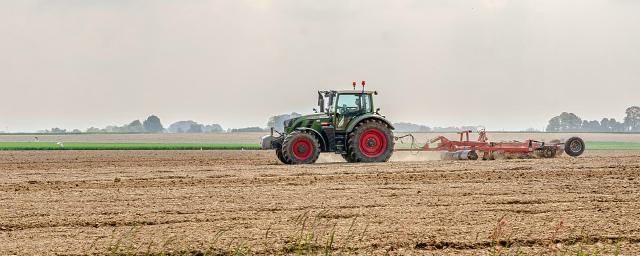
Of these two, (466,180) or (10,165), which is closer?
(466,180)

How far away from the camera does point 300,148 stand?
22.7 meters

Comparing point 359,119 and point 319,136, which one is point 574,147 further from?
point 319,136

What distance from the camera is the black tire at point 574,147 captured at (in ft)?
89.6

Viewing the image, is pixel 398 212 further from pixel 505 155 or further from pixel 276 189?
pixel 505 155

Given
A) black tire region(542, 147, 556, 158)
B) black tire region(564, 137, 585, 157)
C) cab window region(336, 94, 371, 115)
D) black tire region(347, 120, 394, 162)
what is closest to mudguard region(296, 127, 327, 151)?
black tire region(347, 120, 394, 162)

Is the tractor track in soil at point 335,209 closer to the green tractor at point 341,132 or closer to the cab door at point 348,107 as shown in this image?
the green tractor at point 341,132

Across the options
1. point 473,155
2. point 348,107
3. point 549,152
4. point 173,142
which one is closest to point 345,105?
point 348,107

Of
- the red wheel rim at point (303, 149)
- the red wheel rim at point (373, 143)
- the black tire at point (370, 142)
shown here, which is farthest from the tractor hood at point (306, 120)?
the red wheel rim at point (373, 143)

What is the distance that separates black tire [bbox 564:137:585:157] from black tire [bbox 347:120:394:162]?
7185 millimetres

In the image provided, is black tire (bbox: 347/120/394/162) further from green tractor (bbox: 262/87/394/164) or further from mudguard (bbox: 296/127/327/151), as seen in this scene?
mudguard (bbox: 296/127/327/151)

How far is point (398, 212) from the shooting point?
11688 mm

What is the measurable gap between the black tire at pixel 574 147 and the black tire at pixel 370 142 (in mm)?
7185

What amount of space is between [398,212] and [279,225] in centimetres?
198

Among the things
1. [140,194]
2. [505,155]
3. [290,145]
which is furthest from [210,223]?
[505,155]
